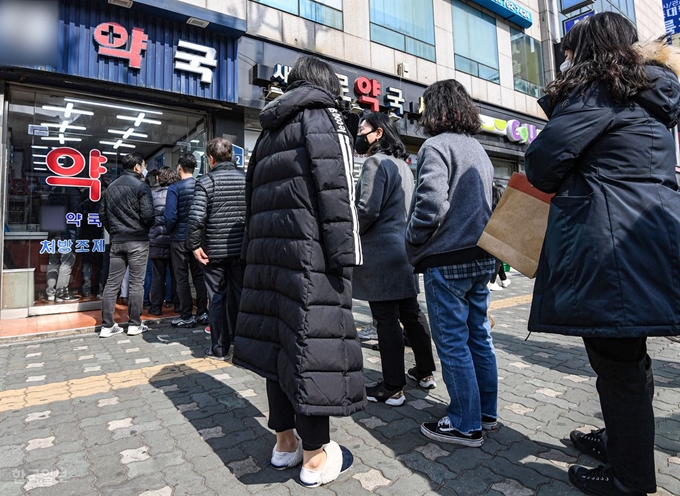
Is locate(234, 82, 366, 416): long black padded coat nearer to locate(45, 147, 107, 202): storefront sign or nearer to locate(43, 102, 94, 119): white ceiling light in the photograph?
locate(45, 147, 107, 202): storefront sign

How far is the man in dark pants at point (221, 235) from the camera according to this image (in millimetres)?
3838

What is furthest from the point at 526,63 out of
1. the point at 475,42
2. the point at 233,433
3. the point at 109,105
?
the point at 233,433

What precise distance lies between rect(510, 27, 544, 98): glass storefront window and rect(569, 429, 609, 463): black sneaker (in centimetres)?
1319

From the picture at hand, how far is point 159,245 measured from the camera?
577 centimetres

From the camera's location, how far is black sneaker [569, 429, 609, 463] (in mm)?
2121

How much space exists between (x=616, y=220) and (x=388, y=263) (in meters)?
1.57

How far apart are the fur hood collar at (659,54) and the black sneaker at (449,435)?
6.51 ft

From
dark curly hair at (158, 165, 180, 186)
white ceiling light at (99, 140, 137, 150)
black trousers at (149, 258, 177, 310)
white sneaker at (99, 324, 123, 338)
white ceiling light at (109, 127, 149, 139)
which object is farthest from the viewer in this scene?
white ceiling light at (109, 127, 149, 139)

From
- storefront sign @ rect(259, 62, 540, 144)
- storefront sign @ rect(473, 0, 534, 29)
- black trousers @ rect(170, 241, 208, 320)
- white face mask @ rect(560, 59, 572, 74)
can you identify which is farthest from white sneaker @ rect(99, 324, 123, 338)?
storefront sign @ rect(473, 0, 534, 29)

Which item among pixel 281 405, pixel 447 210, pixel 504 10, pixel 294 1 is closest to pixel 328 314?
pixel 281 405

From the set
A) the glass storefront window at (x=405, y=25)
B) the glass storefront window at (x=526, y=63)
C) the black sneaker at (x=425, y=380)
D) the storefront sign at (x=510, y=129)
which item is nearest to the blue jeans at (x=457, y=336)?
the black sneaker at (x=425, y=380)

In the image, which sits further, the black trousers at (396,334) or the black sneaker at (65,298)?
the black sneaker at (65,298)

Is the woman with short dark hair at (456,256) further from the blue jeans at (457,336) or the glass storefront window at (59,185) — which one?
the glass storefront window at (59,185)

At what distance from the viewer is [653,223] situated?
5.20ft
